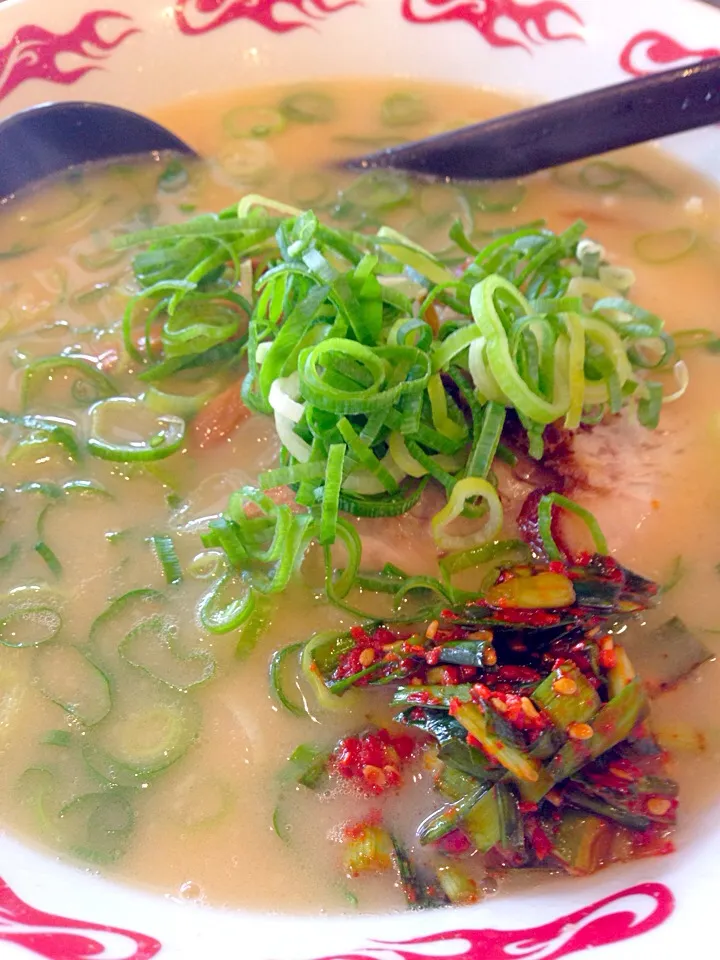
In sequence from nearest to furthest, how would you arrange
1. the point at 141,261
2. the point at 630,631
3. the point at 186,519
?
the point at 630,631 < the point at 186,519 < the point at 141,261

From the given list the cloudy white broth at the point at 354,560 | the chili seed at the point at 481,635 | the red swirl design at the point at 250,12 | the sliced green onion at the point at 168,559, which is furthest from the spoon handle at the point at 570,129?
the chili seed at the point at 481,635

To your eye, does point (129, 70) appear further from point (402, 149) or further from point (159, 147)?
point (402, 149)

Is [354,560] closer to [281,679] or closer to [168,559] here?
[281,679]

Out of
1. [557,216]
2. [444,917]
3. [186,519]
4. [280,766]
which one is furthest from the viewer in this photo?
[557,216]

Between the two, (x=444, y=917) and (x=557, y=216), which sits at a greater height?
(x=557, y=216)

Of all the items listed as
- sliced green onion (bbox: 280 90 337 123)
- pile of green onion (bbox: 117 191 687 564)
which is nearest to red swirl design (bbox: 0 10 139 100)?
sliced green onion (bbox: 280 90 337 123)

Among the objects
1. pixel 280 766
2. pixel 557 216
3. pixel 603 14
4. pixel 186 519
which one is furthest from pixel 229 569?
pixel 603 14

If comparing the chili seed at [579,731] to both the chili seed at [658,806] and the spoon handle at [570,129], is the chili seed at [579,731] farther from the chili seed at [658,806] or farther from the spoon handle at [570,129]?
the spoon handle at [570,129]
